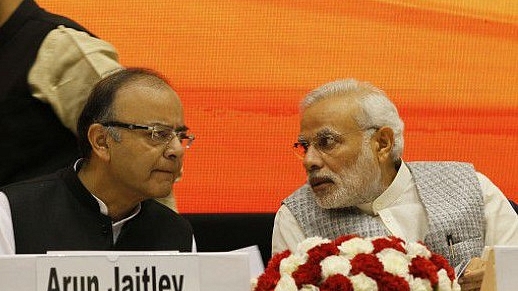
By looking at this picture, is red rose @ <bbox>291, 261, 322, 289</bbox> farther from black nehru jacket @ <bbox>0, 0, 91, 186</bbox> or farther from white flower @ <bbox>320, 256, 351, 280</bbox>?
black nehru jacket @ <bbox>0, 0, 91, 186</bbox>

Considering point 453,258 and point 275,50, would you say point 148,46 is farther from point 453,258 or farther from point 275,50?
point 453,258

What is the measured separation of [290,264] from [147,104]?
3.20ft

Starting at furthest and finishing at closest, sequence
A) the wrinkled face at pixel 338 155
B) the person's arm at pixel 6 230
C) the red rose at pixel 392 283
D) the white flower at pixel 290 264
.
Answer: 1. the wrinkled face at pixel 338 155
2. the person's arm at pixel 6 230
3. the white flower at pixel 290 264
4. the red rose at pixel 392 283

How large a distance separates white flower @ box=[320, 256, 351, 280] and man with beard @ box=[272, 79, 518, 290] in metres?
1.15

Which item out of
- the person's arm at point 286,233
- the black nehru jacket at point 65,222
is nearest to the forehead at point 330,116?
the person's arm at point 286,233

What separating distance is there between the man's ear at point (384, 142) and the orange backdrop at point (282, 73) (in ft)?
2.16

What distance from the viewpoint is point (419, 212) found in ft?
11.9

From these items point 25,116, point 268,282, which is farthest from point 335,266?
point 25,116

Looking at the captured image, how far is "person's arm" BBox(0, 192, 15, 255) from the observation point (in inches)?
118

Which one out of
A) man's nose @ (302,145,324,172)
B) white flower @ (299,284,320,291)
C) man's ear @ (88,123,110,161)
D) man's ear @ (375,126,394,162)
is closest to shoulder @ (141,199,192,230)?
man's ear @ (88,123,110,161)

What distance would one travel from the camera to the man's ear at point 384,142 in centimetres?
366

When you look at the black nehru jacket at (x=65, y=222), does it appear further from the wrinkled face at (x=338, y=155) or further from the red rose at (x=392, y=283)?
the red rose at (x=392, y=283)

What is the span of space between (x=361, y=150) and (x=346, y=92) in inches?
7.9

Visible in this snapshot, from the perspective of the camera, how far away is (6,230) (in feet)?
10.00
